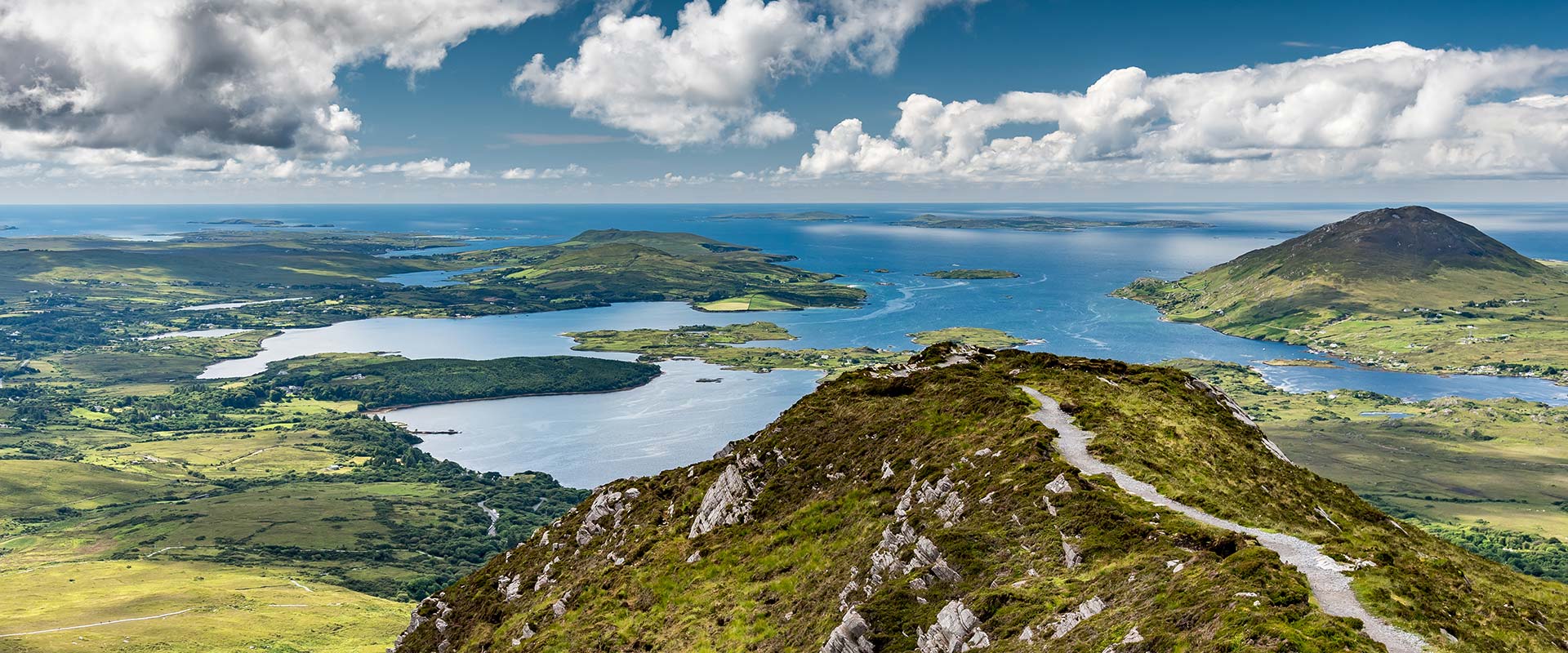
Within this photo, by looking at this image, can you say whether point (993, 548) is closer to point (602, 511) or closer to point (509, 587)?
point (602, 511)

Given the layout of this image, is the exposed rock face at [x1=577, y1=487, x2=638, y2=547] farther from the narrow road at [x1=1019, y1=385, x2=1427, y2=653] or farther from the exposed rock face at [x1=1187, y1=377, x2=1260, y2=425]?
the exposed rock face at [x1=1187, y1=377, x2=1260, y2=425]

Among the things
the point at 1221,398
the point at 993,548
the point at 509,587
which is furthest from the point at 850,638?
the point at 1221,398

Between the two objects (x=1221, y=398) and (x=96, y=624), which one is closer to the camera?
(x=1221, y=398)

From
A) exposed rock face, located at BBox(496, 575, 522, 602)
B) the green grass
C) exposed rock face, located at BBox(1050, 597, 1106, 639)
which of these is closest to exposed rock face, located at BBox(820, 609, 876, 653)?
exposed rock face, located at BBox(1050, 597, 1106, 639)

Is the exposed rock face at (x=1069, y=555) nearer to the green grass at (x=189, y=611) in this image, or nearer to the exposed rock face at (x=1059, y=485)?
the exposed rock face at (x=1059, y=485)

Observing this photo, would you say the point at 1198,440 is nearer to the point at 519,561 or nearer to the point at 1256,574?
the point at 1256,574

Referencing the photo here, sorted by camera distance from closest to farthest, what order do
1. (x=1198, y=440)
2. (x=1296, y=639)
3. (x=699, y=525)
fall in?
(x=1296, y=639) → (x=1198, y=440) → (x=699, y=525)

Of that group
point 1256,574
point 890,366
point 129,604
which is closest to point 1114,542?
point 1256,574
